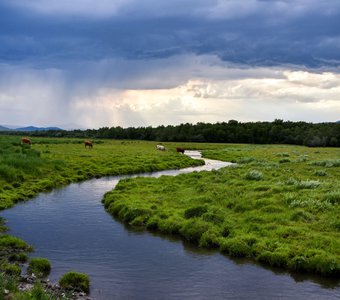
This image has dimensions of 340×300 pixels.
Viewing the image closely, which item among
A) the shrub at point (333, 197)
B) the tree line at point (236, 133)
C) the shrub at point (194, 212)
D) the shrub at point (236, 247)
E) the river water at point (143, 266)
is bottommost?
the river water at point (143, 266)

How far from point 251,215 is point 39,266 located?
12.2m

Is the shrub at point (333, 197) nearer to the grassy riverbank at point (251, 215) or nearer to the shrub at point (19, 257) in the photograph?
the grassy riverbank at point (251, 215)

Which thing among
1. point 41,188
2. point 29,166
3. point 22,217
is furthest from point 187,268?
point 29,166

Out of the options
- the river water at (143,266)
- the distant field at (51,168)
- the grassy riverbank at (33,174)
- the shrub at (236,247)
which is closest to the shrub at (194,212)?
the river water at (143,266)

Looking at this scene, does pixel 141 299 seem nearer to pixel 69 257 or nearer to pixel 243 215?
pixel 69 257

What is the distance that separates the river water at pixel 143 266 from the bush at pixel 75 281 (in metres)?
0.36

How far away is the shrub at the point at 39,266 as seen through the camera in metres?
16.9

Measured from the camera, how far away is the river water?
15.6 m

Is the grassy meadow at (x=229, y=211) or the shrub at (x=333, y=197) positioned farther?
the shrub at (x=333, y=197)

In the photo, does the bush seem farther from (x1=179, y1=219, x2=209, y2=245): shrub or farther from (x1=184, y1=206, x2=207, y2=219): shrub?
(x1=184, y1=206, x2=207, y2=219): shrub

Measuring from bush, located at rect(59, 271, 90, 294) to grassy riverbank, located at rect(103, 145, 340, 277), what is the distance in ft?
23.6

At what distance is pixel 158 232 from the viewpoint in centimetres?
2409

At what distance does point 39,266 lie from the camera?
1728 centimetres

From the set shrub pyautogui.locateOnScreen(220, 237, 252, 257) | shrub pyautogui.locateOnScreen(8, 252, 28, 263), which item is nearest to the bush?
→ shrub pyautogui.locateOnScreen(8, 252, 28, 263)
